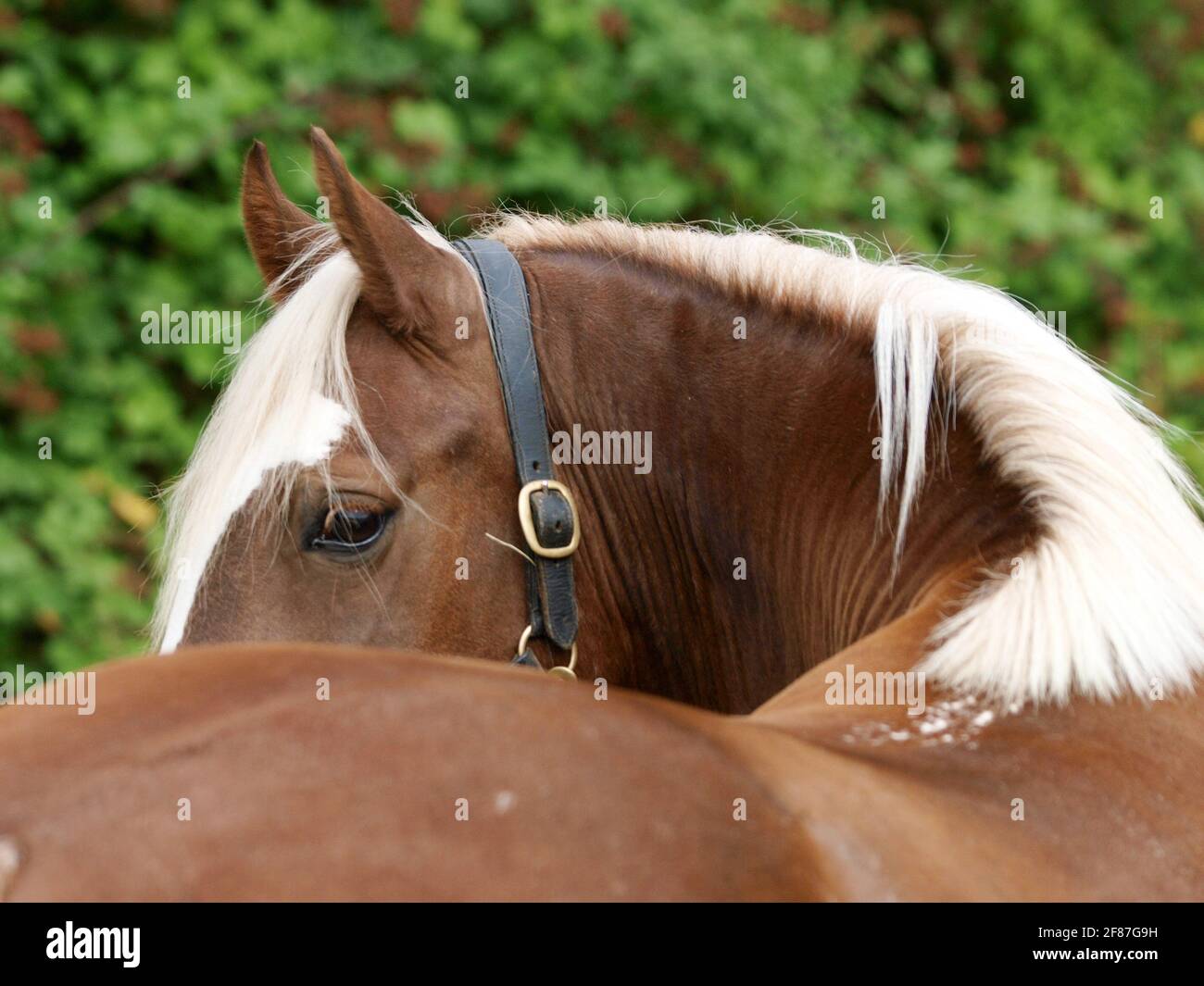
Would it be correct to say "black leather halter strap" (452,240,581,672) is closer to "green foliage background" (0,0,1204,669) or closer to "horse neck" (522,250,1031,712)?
"horse neck" (522,250,1031,712)

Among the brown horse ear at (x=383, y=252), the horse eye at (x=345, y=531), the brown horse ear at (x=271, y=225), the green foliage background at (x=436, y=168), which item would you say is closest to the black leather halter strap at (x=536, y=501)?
the brown horse ear at (x=383, y=252)

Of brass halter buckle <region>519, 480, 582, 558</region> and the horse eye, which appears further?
brass halter buckle <region>519, 480, 582, 558</region>

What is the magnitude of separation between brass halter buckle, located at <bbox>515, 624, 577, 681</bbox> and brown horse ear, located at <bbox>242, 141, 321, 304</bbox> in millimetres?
711

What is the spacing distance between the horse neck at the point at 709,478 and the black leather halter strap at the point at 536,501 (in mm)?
43

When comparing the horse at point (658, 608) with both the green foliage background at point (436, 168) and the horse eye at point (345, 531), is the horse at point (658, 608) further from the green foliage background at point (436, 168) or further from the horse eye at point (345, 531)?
the green foliage background at point (436, 168)

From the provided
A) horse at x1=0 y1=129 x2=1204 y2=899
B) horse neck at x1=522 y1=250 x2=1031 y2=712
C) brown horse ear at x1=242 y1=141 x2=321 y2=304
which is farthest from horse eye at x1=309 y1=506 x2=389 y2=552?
brown horse ear at x1=242 y1=141 x2=321 y2=304

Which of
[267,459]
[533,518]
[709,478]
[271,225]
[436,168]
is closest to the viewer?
[267,459]

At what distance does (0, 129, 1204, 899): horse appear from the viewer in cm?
101

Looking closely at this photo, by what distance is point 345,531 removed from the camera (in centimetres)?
179

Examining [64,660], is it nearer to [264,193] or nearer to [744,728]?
[264,193]

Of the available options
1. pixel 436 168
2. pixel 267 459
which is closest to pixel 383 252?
pixel 267 459

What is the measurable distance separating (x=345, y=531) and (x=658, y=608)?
0.53 meters

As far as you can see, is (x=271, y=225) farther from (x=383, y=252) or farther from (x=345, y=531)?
(x=345, y=531)
